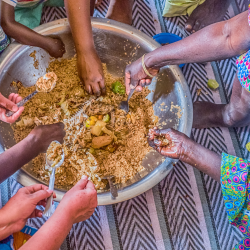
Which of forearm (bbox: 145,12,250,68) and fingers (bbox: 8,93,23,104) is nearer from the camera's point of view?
forearm (bbox: 145,12,250,68)

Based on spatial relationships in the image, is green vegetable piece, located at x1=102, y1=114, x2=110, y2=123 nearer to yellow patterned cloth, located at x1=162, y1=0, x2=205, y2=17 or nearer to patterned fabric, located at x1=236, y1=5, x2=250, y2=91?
patterned fabric, located at x1=236, y1=5, x2=250, y2=91

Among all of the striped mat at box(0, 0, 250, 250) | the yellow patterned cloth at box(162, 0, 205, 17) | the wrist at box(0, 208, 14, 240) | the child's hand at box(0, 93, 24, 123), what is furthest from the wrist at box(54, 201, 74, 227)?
the yellow patterned cloth at box(162, 0, 205, 17)

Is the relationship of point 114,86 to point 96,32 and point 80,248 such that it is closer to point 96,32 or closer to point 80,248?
point 96,32

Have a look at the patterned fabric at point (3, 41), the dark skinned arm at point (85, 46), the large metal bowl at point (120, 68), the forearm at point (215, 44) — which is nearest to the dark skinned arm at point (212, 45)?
the forearm at point (215, 44)

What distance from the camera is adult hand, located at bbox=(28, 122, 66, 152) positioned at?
0.95 metres

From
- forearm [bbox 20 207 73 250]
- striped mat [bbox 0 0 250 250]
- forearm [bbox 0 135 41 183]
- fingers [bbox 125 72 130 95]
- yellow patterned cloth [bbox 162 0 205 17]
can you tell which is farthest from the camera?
yellow patterned cloth [bbox 162 0 205 17]

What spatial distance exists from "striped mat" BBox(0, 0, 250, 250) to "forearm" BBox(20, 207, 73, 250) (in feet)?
1.74

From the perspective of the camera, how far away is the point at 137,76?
1014 millimetres

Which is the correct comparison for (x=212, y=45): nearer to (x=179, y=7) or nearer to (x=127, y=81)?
(x=127, y=81)

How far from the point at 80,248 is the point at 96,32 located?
1.05 meters

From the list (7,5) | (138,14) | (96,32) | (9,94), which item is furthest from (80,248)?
(138,14)

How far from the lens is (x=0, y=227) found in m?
0.72

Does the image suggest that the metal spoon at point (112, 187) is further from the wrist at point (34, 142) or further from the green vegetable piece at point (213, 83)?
the green vegetable piece at point (213, 83)

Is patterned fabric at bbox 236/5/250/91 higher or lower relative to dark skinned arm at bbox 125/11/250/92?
lower
